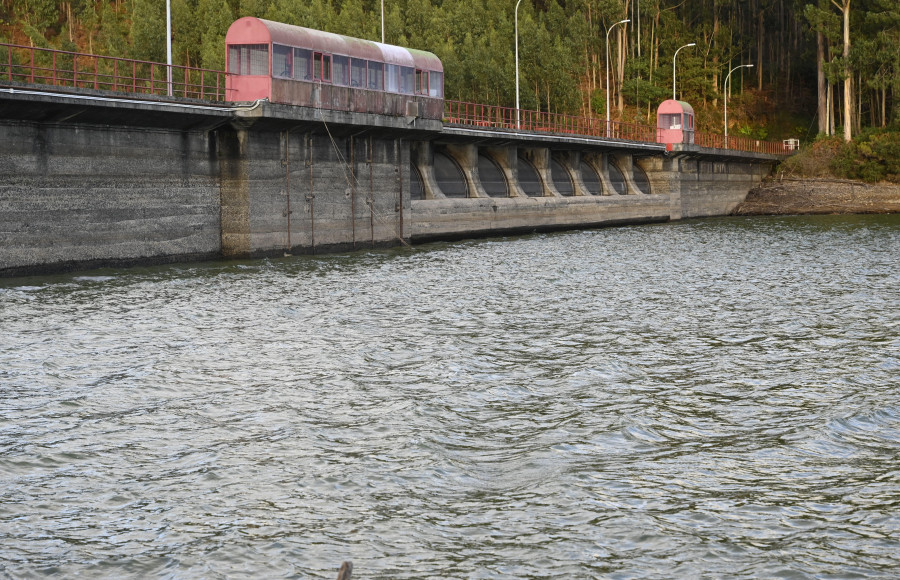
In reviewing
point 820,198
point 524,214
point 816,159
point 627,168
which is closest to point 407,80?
point 524,214

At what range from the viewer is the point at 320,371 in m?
15.4

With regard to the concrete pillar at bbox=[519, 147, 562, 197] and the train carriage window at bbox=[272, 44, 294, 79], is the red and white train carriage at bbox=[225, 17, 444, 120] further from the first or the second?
the concrete pillar at bbox=[519, 147, 562, 197]

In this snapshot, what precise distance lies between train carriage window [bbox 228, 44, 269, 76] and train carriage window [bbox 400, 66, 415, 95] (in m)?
7.76

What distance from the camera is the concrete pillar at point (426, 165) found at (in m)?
44.6

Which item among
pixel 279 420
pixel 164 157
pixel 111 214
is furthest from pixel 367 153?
pixel 279 420

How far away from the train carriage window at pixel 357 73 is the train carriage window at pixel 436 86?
179 inches

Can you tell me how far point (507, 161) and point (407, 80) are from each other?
11.5 meters

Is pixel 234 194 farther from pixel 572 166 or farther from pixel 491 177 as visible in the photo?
pixel 572 166

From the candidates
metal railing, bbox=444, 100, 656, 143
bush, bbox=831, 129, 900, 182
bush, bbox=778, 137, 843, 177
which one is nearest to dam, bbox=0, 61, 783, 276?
metal railing, bbox=444, 100, 656, 143

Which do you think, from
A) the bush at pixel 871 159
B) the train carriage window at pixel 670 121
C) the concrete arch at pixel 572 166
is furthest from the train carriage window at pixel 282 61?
the bush at pixel 871 159

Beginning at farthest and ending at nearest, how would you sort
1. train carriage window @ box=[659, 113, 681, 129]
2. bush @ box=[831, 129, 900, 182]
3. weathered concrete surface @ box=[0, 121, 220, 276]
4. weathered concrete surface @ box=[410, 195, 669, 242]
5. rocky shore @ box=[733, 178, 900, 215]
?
bush @ box=[831, 129, 900, 182] < rocky shore @ box=[733, 178, 900, 215] < train carriage window @ box=[659, 113, 681, 129] < weathered concrete surface @ box=[410, 195, 669, 242] < weathered concrete surface @ box=[0, 121, 220, 276]

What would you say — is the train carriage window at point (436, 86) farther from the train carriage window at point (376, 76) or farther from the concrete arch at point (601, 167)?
the concrete arch at point (601, 167)

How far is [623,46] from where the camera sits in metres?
92.1

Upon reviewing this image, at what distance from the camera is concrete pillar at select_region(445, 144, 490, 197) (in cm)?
4772
